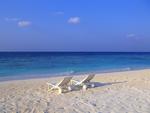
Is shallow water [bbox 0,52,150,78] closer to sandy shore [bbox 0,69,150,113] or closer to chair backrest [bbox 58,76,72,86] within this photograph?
chair backrest [bbox 58,76,72,86]

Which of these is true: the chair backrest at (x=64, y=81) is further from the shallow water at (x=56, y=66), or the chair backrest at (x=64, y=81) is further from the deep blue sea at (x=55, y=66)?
the shallow water at (x=56, y=66)

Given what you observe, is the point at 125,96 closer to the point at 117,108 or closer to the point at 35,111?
the point at 117,108

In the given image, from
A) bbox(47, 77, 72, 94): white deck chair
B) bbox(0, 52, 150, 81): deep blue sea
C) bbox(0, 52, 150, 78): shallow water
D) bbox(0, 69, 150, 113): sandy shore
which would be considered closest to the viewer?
bbox(0, 69, 150, 113): sandy shore

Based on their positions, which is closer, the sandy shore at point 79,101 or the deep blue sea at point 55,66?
the sandy shore at point 79,101

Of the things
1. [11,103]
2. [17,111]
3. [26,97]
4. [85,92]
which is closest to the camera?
[17,111]

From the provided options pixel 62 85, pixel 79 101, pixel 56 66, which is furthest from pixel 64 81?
pixel 56 66

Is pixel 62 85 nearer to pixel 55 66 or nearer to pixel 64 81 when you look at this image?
pixel 64 81

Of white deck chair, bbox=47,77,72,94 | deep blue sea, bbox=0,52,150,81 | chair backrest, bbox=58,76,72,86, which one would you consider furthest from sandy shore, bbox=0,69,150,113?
deep blue sea, bbox=0,52,150,81

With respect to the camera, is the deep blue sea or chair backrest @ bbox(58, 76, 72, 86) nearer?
chair backrest @ bbox(58, 76, 72, 86)

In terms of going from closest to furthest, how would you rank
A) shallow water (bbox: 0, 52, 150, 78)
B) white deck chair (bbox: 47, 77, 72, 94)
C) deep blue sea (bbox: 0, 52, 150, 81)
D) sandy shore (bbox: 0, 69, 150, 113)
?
sandy shore (bbox: 0, 69, 150, 113), white deck chair (bbox: 47, 77, 72, 94), deep blue sea (bbox: 0, 52, 150, 81), shallow water (bbox: 0, 52, 150, 78)

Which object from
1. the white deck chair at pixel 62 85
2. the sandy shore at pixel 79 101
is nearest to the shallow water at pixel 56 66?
the white deck chair at pixel 62 85

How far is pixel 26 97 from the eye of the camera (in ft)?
29.1

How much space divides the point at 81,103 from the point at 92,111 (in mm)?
968

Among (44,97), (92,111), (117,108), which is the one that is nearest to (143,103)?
(117,108)
